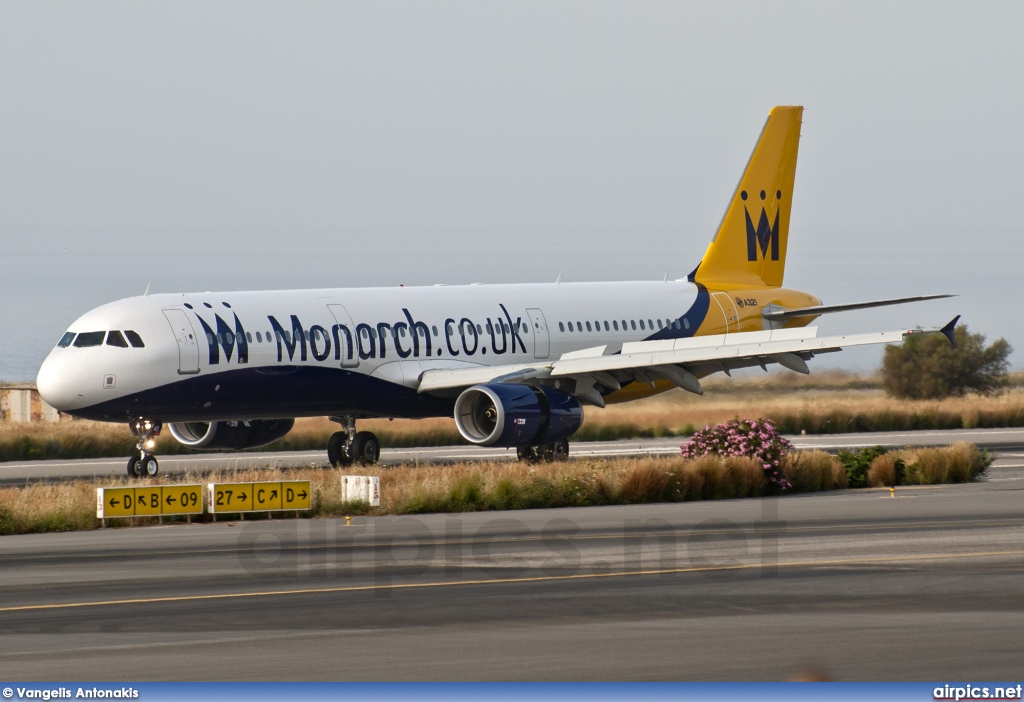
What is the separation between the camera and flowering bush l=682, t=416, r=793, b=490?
108ft

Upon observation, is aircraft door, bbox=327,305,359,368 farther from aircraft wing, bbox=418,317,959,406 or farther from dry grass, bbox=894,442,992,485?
dry grass, bbox=894,442,992,485

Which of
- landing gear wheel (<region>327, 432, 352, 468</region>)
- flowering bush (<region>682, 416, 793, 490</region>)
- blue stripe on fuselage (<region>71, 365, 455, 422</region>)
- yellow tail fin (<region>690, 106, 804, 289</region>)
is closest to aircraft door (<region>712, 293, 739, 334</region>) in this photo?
yellow tail fin (<region>690, 106, 804, 289</region>)

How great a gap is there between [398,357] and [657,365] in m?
6.00

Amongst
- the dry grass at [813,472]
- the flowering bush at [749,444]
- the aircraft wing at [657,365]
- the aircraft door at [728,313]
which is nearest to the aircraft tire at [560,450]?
the aircraft wing at [657,365]

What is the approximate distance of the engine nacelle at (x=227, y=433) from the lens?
130 feet

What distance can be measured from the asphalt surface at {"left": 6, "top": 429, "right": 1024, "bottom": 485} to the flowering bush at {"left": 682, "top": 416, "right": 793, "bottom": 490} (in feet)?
23.3

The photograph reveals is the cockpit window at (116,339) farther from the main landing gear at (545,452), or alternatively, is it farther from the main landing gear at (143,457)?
the main landing gear at (545,452)

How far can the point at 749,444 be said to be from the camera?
3353cm

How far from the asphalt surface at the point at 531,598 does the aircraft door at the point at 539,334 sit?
1445 centimetres

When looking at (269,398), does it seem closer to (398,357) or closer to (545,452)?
(398,357)

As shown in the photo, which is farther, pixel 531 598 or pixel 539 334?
pixel 539 334

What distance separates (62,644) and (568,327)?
28.5 m

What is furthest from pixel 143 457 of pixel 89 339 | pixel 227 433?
pixel 227 433

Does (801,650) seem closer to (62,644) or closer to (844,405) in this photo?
(62,644)
